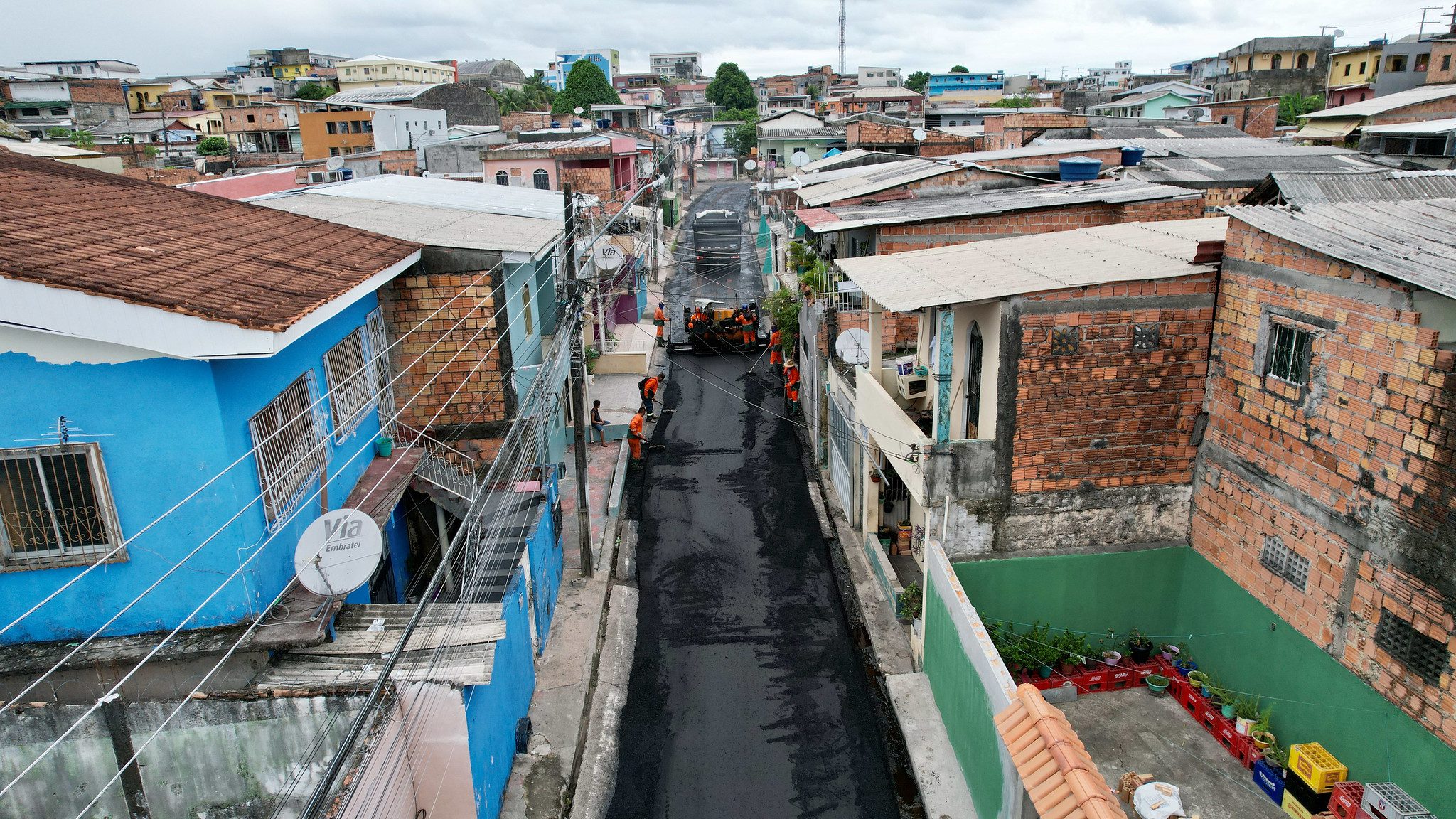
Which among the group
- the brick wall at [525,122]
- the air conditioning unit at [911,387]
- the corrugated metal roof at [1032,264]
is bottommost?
the air conditioning unit at [911,387]

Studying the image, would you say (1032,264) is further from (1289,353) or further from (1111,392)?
(1289,353)

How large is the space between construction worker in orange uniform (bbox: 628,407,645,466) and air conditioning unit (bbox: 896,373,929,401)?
8.10 m

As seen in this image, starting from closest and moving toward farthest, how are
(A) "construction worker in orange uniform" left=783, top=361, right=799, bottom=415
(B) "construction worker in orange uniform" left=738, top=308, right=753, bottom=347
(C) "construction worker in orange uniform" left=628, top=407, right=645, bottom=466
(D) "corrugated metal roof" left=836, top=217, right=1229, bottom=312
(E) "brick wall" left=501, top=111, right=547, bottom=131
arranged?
(D) "corrugated metal roof" left=836, top=217, right=1229, bottom=312 → (C) "construction worker in orange uniform" left=628, top=407, right=645, bottom=466 → (A) "construction worker in orange uniform" left=783, top=361, right=799, bottom=415 → (B) "construction worker in orange uniform" left=738, top=308, right=753, bottom=347 → (E) "brick wall" left=501, top=111, right=547, bottom=131

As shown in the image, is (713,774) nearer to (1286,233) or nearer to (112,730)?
(112,730)

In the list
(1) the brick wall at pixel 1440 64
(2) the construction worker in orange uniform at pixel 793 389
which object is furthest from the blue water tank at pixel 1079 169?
(1) the brick wall at pixel 1440 64

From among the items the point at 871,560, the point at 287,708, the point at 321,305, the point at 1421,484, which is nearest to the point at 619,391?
the point at 871,560

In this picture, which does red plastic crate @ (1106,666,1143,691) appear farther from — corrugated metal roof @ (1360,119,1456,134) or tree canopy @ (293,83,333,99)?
tree canopy @ (293,83,333,99)

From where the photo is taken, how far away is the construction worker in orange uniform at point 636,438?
2200cm

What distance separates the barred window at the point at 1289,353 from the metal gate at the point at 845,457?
7.05 metres

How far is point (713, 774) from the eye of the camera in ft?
38.6

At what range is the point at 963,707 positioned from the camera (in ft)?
35.4

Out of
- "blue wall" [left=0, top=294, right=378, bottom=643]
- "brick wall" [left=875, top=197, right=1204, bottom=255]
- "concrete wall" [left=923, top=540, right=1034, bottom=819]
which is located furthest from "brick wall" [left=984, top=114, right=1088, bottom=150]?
"blue wall" [left=0, top=294, right=378, bottom=643]

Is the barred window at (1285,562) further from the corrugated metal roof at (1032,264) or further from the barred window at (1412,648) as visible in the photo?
the corrugated metal roof at (1032,264)

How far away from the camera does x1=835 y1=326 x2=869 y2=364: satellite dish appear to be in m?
16.5
